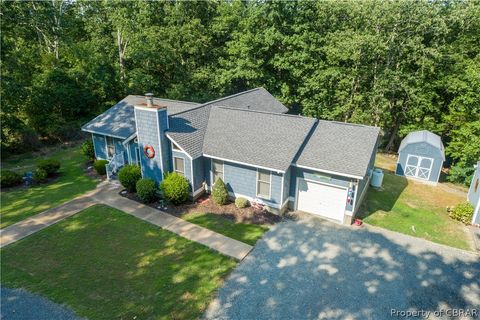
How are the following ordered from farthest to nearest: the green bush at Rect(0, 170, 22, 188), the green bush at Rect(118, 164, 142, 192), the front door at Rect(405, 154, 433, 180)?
the front door at Rect(405, 154, 433, 180) → the green bush at Rect(0, 170, 22, 188) → the green bush at Rect(118, 164, 142, 192)

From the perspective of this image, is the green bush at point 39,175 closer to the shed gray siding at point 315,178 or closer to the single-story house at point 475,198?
the shed gray siding at point 315,178

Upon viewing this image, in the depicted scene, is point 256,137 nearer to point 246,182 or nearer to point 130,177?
Result: point 246,182

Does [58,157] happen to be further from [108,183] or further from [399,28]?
[399,28]

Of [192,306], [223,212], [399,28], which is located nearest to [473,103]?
[399,28]

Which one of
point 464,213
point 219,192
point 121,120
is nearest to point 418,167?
point 464,213

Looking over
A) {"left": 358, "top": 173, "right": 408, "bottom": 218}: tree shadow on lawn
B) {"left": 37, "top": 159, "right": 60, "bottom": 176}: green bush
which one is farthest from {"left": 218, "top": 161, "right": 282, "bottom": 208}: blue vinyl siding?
{"left": 37, "top": 159, "right": 60, "bottom": 176}: green bush

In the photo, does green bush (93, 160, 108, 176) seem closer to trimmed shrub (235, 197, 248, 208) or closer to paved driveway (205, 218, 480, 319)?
trimmed shrub (235, 197, 248, 208)
